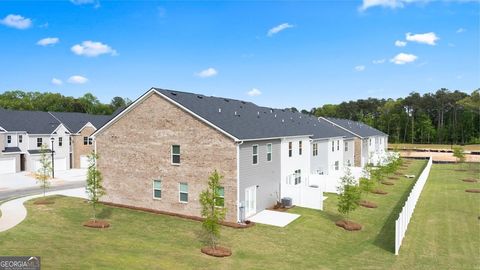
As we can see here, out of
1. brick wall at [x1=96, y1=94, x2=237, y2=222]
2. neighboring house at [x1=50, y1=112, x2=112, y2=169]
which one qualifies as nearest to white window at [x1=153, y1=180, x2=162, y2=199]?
brick wall at [x1=96, y1=94, x2=237, y2=222]

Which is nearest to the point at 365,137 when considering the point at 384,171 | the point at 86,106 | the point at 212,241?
the point at 384,171

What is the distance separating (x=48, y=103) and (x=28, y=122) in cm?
7221

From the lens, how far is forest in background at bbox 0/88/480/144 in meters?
114

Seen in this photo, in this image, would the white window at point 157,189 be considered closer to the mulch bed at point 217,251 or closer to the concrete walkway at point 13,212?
the concrete walkway at point 13,212

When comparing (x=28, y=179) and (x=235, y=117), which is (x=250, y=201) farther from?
(x=28, y=179)

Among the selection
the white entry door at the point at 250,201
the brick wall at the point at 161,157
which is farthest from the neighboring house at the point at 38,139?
the white entry door at the point at 250,201

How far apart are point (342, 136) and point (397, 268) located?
32248 mm

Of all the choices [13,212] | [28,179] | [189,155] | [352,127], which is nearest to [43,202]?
[13,212]

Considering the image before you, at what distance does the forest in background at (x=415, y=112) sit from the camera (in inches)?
4486

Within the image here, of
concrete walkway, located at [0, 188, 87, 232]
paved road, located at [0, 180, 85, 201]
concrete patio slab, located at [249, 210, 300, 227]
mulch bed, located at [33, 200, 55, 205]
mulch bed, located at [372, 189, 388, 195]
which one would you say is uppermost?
mulch bed, located at [33, 200, 55, 205]

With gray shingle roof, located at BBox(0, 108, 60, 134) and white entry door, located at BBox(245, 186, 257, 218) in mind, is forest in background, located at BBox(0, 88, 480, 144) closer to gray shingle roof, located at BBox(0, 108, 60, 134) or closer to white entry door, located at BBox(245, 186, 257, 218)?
gray shingle roof, located at BBox(0, 108, 60, 134)

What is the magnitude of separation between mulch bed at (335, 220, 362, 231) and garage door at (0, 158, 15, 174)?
44725mm

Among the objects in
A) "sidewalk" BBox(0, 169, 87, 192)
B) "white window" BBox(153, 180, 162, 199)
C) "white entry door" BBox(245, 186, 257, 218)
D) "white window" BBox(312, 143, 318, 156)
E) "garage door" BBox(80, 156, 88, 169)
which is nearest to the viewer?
"white entry door" BBox(245, 186, 257, 218)

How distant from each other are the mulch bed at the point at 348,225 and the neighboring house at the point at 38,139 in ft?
128
